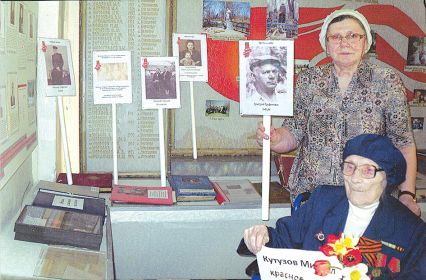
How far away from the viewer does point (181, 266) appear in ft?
11.1

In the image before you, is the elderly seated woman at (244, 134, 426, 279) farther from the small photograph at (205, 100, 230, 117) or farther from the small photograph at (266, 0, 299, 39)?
the small photograph at (266, 0, 299, 39)

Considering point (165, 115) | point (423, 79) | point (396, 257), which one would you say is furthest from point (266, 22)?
point (396, 257)

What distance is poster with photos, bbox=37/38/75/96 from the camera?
10.2ft

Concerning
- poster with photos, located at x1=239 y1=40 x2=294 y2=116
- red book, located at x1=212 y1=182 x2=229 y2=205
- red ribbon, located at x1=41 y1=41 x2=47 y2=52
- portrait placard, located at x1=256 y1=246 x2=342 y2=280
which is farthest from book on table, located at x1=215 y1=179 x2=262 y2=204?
red ribbon, located at x1=41 y1=41 x2=47 y2=52

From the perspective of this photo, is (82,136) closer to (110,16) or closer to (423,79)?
Result: (110,16)

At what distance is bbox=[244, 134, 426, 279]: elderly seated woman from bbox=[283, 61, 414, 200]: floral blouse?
Answer: 51 cm

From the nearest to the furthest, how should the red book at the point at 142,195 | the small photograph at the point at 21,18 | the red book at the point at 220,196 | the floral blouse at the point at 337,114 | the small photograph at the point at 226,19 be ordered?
the small photograph at the point at 21,18, the floral blouse at the point at 337,114, the red book at the point at 142,195, the red book at the point at 220,196, the small photograph at the point at 226,19

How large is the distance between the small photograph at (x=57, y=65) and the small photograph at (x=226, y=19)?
3.70 feet

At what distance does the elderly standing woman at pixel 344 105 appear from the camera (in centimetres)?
254

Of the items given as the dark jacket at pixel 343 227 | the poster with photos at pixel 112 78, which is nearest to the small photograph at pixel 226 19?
the poster with photos at pixel 112 78

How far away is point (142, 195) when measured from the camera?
3320 millimetres

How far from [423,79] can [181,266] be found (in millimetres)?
2426

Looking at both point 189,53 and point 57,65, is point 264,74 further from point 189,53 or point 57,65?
point 57,65

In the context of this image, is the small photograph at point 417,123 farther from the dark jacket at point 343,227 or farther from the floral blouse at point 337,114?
the dark jacket at point 343,227
